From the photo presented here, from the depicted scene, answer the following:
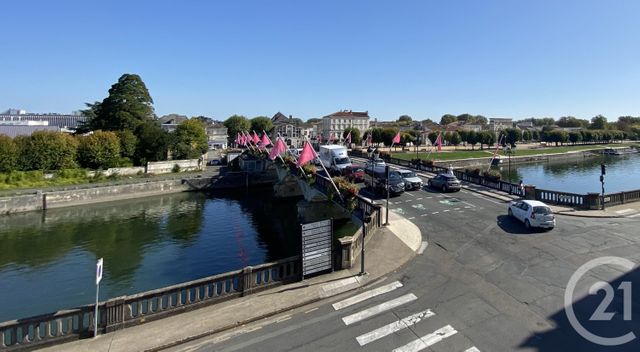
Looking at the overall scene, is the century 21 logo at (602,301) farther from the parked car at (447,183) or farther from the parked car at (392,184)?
the parked car at (447,183)

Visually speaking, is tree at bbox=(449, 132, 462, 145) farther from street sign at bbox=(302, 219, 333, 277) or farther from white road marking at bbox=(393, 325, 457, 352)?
white road marking at bbox=(393, 325, 457, 352)

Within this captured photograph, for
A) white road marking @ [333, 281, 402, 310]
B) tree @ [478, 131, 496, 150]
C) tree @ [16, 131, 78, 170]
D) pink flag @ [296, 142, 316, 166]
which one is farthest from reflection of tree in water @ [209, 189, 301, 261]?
tree @ [478, 131, 496, 150]

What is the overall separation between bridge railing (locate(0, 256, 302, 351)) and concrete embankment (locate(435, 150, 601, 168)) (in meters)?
55.1

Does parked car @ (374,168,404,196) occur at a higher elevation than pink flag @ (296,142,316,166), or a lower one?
lower

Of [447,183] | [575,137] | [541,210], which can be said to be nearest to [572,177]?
[447,183]

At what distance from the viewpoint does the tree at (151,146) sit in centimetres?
6988

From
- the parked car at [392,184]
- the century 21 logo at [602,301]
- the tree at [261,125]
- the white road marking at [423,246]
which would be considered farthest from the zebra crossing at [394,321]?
the tree at [261,125]

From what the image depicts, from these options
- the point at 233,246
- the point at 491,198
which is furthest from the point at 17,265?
the point at 491,198

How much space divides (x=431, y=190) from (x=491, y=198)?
220 inches

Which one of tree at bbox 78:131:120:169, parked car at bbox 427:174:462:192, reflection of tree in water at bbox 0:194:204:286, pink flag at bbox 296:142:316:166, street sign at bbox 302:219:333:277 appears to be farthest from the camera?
tree at bbox 78:131:120:169

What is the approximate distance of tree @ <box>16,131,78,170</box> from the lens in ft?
179

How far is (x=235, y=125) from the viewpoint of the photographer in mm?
135250

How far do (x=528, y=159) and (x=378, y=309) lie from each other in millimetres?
93961

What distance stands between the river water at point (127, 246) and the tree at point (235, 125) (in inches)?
3308
